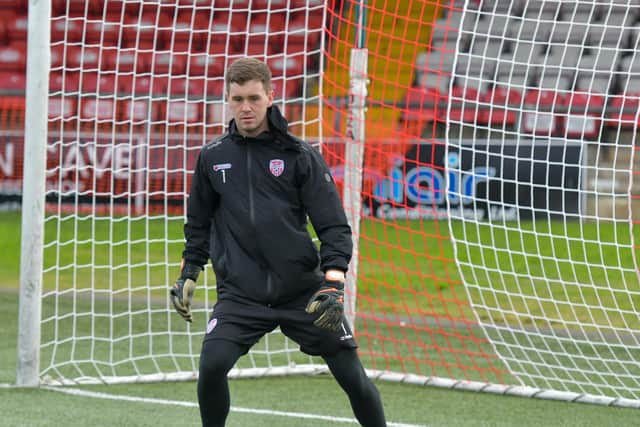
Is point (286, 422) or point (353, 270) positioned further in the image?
point (353, 270)

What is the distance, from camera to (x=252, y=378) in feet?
21.8

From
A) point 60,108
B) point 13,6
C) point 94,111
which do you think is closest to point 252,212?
point 60,108

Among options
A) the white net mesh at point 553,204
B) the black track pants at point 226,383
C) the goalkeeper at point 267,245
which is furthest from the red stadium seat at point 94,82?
the black track pants at point 226,383

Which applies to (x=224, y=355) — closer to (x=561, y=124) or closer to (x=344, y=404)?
(x=344, y=404)

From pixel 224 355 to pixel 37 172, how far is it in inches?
91.2

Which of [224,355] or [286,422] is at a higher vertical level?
[224,355]

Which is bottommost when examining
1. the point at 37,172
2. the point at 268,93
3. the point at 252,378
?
the point at 252,378

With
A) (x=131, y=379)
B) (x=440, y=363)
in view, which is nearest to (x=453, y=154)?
(x=440, y=363)

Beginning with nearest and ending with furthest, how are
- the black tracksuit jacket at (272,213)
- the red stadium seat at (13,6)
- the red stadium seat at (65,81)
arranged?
1. the black tracksuit jacket at (272,213)
2. the red stadium seat at (65,81)
3. the red stadium seat at (13,6)

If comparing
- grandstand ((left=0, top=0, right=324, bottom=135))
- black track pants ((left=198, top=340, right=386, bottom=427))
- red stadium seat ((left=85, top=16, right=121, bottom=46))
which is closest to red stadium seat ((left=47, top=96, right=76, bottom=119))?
grandstand ((left=0, top=0, right=324, bottom=135))

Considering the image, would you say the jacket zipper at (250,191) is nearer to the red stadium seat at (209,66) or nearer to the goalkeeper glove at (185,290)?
the goalkeeper glove at (185,290)

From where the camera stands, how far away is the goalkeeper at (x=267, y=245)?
4137mm

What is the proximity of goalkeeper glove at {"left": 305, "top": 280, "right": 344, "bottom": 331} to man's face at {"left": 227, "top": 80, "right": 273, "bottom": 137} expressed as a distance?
0.65 m

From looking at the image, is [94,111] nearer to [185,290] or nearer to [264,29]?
[264,29]
